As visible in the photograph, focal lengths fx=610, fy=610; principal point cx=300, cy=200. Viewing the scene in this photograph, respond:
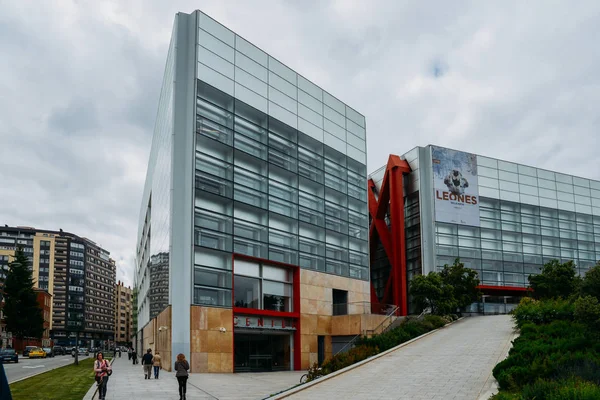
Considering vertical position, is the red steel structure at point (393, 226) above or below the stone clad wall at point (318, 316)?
above

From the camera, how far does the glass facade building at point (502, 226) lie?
206 ft

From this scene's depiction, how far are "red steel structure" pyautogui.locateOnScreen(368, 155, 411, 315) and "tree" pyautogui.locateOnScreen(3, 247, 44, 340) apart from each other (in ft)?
160

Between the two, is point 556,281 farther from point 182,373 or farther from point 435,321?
point 182,373

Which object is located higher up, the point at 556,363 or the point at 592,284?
the point at 592,284

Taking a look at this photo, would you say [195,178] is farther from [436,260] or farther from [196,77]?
[436,260]

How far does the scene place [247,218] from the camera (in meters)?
41.4

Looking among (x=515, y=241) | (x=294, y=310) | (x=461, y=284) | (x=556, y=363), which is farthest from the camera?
(x=515, y=241)

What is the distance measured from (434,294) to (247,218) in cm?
1576

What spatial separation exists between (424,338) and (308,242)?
14.3 metres

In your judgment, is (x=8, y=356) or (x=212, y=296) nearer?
(x=212, y=296)

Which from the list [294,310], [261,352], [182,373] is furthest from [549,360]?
[294,310]

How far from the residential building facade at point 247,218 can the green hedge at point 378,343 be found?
5.10 meters

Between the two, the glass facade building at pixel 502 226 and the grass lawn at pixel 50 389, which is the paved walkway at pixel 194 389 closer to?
the grass lawn at pixel 50 389

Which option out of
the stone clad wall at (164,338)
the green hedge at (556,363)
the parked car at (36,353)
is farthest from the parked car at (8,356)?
the green hedge at (556,363)
